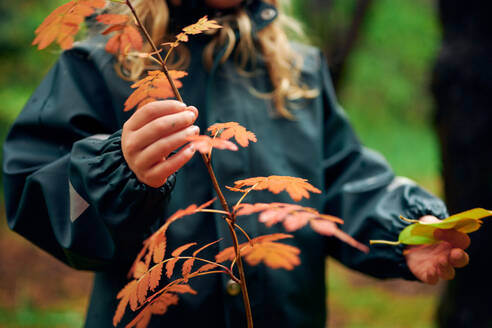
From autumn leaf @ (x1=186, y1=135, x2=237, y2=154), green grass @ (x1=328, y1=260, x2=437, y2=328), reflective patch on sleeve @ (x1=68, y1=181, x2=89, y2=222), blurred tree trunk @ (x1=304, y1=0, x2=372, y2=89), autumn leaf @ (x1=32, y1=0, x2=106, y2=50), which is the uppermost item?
autumn leaf @ (x1=32, y1=0, x2=106, y2=50)

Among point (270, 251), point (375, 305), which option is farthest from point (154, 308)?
point (375, 305)

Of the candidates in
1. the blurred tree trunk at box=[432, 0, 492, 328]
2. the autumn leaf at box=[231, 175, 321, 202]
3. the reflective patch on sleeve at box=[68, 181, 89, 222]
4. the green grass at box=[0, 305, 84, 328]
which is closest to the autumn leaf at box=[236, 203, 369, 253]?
the autumn leaf at box=[231, 175, 321, 202]

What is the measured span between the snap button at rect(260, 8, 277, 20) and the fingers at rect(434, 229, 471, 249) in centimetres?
95

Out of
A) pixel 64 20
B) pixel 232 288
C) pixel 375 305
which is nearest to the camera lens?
pixel 64 20

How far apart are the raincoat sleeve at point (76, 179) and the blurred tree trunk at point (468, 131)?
1.60m

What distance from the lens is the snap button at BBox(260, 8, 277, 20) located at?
1.42 metres

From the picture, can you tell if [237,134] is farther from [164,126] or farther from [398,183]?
[398,183]

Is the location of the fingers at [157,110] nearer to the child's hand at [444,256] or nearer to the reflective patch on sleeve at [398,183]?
the child's hand at [444,256]

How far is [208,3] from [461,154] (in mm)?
1423

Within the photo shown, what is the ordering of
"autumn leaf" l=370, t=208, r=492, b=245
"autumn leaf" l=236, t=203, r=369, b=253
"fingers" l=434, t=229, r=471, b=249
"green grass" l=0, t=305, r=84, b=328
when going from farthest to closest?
"green grass" l=0, t=305, r=84, b=328
"fingers" l=434, t=229, r=471, b=249
"autumn leaf" l=370, t=208, r=492, b=245
"autumn leaf" l=236, t=203, r=369, b=253

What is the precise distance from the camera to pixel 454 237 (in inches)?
35.2

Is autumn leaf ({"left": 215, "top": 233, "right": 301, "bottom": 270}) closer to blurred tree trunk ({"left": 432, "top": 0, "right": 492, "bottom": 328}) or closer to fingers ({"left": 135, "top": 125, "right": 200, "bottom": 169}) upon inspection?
fingers ({"left": 135, "top": 125, "right": 200, "bottom": 169})

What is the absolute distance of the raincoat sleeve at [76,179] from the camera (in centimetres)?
92

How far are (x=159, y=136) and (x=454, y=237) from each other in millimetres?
711
